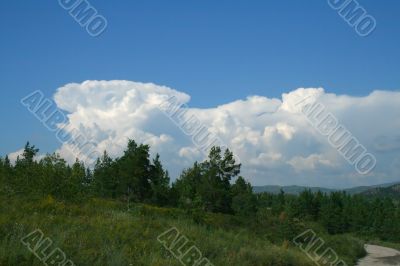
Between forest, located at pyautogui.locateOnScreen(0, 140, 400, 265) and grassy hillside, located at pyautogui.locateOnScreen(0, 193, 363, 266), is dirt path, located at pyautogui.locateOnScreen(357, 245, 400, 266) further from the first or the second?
grassy hillside, located at pyautogui.locateOnScreen(0, 193, 363, 266)

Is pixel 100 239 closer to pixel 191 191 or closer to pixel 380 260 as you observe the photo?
pixel 380 260

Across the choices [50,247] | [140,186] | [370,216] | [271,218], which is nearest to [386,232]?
[370,216]

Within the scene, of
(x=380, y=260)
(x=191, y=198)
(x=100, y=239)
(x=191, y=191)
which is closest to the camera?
(x=100, y=239)

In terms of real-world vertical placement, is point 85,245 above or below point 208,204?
below

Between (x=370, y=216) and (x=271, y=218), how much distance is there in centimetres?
6418

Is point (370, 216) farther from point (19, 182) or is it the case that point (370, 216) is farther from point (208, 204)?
point (19, 182)

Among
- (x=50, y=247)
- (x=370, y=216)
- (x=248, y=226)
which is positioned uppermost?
(x=370, y=216)

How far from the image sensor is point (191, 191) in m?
60.3

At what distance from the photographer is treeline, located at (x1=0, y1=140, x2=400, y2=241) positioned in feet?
63.8

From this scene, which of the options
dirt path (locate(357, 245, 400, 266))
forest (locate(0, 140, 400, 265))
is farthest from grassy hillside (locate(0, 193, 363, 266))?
dirt path (locate(357, 245, 400, 266))

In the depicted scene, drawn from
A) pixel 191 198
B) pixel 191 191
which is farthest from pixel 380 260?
pixel 191 191

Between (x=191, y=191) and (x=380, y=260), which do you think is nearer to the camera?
(x=380, y=260)

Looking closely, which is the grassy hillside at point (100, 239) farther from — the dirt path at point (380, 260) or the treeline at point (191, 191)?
the dirt path at point (380, 260)

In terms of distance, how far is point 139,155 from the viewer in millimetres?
54688
